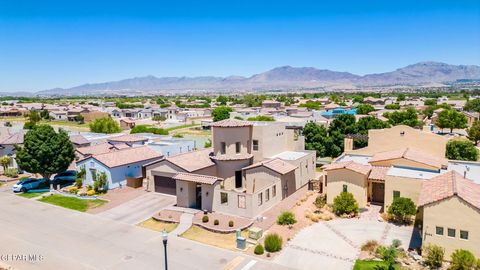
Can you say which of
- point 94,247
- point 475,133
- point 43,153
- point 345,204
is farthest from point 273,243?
point 475,133

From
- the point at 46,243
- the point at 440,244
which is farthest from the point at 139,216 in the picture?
the point at 440,244

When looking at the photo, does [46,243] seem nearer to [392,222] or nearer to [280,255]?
[280,255]

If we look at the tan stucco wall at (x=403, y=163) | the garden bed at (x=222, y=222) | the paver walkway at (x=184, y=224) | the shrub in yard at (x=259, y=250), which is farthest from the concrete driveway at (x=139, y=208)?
the tan stucco wall at (x=403, y=163)

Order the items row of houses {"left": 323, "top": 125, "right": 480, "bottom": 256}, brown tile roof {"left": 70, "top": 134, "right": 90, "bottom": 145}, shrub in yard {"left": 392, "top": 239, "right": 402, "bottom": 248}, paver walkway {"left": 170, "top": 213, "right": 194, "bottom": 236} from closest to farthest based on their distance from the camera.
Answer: row of houses {"left": 323, "top": 125, "right": 480, "bottom": 256}
shrub in yard {"left": 392, "top": 239, "right": 402, "bottom": 248}
paver walkway {"left": 170, "top": 213, "right": 194, "bottom": 236}
brown tile roof {"left": 70, "top": 134, "right": 90, "bottom": 145}

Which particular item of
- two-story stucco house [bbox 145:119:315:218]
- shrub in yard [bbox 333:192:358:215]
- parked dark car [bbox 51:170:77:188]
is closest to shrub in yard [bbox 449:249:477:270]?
shrub in yard [bbox 333:192:358:215]

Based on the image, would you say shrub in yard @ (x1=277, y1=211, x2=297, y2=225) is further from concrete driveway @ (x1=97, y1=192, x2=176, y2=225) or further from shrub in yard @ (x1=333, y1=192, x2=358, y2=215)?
concrete driveway @ (x1=97, y1=192, x2=176, y2=225)

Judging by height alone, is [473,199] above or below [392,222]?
above

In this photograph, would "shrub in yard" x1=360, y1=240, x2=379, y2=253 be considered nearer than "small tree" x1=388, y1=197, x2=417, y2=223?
Yes
